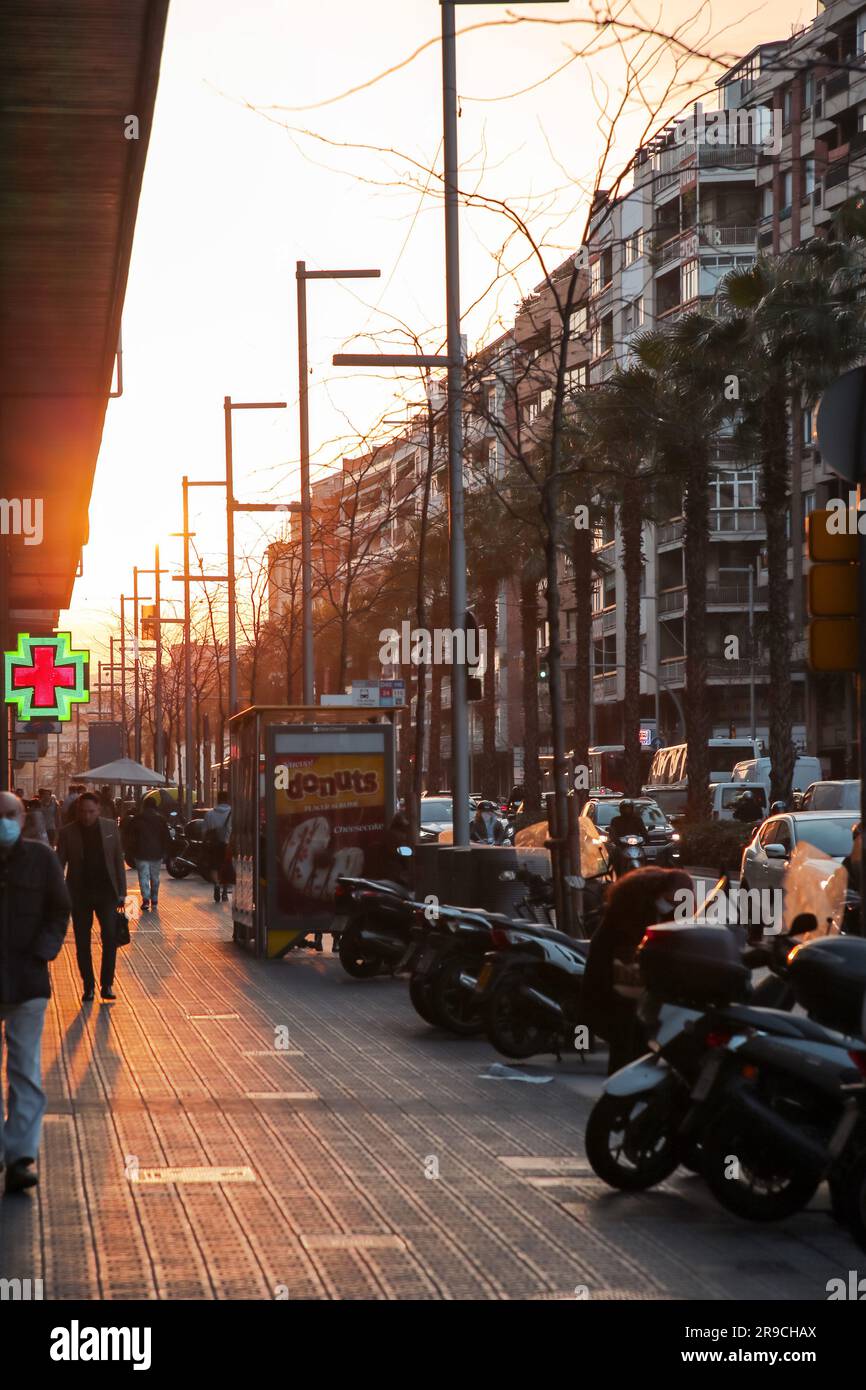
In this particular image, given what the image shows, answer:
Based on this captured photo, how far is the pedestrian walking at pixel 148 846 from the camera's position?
96.0ft

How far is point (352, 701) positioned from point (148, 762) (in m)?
108

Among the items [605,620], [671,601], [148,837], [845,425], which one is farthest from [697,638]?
[605,620]

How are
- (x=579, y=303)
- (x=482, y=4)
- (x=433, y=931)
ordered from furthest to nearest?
(x=482, y=4) < (x=579, y=303) < (x=433, y=931)

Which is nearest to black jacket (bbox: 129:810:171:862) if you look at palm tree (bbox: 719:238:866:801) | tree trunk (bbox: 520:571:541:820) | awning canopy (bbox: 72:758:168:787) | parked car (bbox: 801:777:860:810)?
parked car (bbox: 801:777:860:810)

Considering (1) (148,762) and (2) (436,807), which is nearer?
(2) (436,807)

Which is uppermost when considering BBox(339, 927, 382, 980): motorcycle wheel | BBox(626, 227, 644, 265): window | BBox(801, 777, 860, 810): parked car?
BBox(626, 227, 644, 265): window

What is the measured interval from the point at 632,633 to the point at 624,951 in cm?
4104

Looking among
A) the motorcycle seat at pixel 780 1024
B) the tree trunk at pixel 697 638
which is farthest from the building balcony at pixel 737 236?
the motorcycle seat at pixel 780 1024

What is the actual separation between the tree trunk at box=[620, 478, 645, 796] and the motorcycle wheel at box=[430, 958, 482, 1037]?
35.4 m

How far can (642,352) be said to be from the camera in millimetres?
43438

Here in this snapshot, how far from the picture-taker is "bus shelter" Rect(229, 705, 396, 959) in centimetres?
2147

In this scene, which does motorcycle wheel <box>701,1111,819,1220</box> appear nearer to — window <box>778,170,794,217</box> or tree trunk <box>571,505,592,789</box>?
tree trunk <box>571,505,592,789</box>
